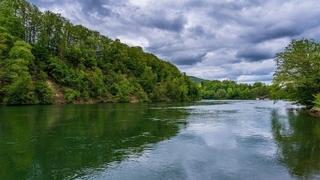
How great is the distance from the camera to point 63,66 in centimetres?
10869

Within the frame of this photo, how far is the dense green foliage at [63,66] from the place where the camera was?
84000mm

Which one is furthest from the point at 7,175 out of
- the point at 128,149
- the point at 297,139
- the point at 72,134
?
the point at 297,139

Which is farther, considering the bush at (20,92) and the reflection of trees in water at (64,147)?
the bush at (20,92)

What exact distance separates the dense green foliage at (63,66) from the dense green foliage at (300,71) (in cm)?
5453

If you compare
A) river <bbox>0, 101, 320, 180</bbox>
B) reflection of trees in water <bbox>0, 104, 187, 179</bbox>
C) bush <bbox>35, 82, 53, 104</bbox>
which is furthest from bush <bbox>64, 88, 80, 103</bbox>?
river <bbox>0, 101, 320, 180</bbox>

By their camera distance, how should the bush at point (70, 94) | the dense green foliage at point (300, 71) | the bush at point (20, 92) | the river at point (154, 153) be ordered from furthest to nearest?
the bush at point (70, 94) < the bush at point (20, 92) < the dense green foliage at point (300, 71) < the river at point (154, 153)

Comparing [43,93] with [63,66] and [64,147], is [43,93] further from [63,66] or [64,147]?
[64,147]

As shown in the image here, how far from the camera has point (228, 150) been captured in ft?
86.5

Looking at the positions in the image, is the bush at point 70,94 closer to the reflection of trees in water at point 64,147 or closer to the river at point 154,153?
the reflection of trees in water at point 64,147

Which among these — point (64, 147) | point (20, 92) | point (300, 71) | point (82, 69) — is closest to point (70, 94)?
point (82, 69)

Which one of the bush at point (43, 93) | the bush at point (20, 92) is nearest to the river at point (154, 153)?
the bush at point (20, 92)

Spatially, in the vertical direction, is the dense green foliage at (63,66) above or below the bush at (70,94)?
above

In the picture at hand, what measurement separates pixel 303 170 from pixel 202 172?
5460 millimetres

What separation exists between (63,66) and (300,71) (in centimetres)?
6715
